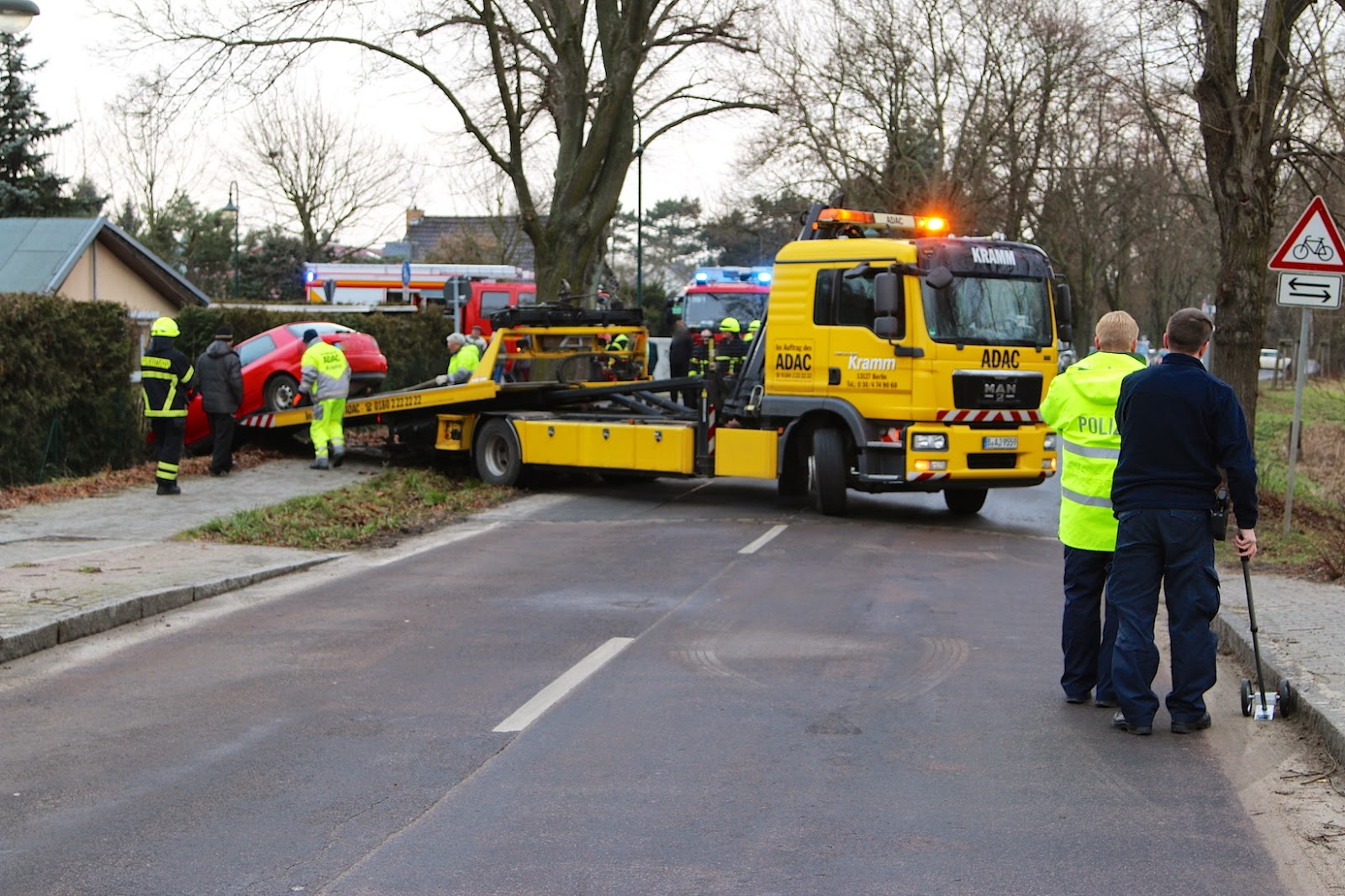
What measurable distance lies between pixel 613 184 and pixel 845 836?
22085 millimetres

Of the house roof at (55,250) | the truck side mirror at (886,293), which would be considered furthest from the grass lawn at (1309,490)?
the house roof at (55,250)

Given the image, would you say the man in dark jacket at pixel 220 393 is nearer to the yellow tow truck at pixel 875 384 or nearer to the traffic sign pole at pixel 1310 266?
the yellow tow truck at pixel 875 384

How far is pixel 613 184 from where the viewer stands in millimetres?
26234

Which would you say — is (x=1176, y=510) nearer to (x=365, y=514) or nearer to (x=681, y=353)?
(x=365, y=514)

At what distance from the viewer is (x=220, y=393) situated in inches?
687

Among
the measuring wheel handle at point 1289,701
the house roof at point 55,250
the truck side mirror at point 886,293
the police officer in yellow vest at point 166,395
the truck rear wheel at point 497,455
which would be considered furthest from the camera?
the house roof at point 55,250

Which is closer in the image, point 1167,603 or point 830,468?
point 1167,603

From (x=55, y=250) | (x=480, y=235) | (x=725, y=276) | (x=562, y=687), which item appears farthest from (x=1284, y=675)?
(x=480, y=235)

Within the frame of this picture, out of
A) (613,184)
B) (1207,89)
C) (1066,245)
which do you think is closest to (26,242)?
(613,184)

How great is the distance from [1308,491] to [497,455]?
10.6 metres

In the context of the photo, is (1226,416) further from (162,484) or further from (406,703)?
(162,484)

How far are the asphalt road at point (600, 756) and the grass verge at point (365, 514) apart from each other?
2.64 m

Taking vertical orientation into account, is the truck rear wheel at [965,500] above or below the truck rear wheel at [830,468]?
below

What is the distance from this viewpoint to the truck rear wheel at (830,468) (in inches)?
587
